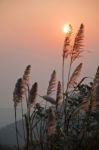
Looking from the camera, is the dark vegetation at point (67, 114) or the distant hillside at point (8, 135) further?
the distant hillside at point (8, 135)

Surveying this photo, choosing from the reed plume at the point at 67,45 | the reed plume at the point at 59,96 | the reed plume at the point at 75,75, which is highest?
the reed plume at the point at 67,45

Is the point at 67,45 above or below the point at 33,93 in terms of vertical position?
Result: above

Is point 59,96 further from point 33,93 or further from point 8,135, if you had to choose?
point 8,135

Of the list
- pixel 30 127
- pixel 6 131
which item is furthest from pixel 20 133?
pixel 30 127

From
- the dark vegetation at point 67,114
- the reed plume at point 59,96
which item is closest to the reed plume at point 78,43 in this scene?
the dark vegetation at point 67,114

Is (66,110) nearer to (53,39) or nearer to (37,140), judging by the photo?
(37,140)

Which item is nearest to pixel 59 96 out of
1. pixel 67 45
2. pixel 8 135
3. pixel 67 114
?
pixel 67 114

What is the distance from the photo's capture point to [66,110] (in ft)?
4.69

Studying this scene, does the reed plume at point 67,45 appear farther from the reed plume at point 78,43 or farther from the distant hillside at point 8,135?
the distant hillside at point 8,135

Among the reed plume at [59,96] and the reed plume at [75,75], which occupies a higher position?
the reed plume at [75,75]

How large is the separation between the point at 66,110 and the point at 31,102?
6.8 inches

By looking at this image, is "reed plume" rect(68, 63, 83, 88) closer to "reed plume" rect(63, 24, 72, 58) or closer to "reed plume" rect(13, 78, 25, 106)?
"reed plume" rect(63, 24, 72, 58)

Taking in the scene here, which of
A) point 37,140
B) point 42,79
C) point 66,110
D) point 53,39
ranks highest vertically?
point 53,39

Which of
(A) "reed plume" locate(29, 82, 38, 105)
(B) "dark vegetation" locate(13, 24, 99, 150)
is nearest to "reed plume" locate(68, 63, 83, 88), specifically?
(B) "dark vegetation" locate(13, 24, 99, 150)
